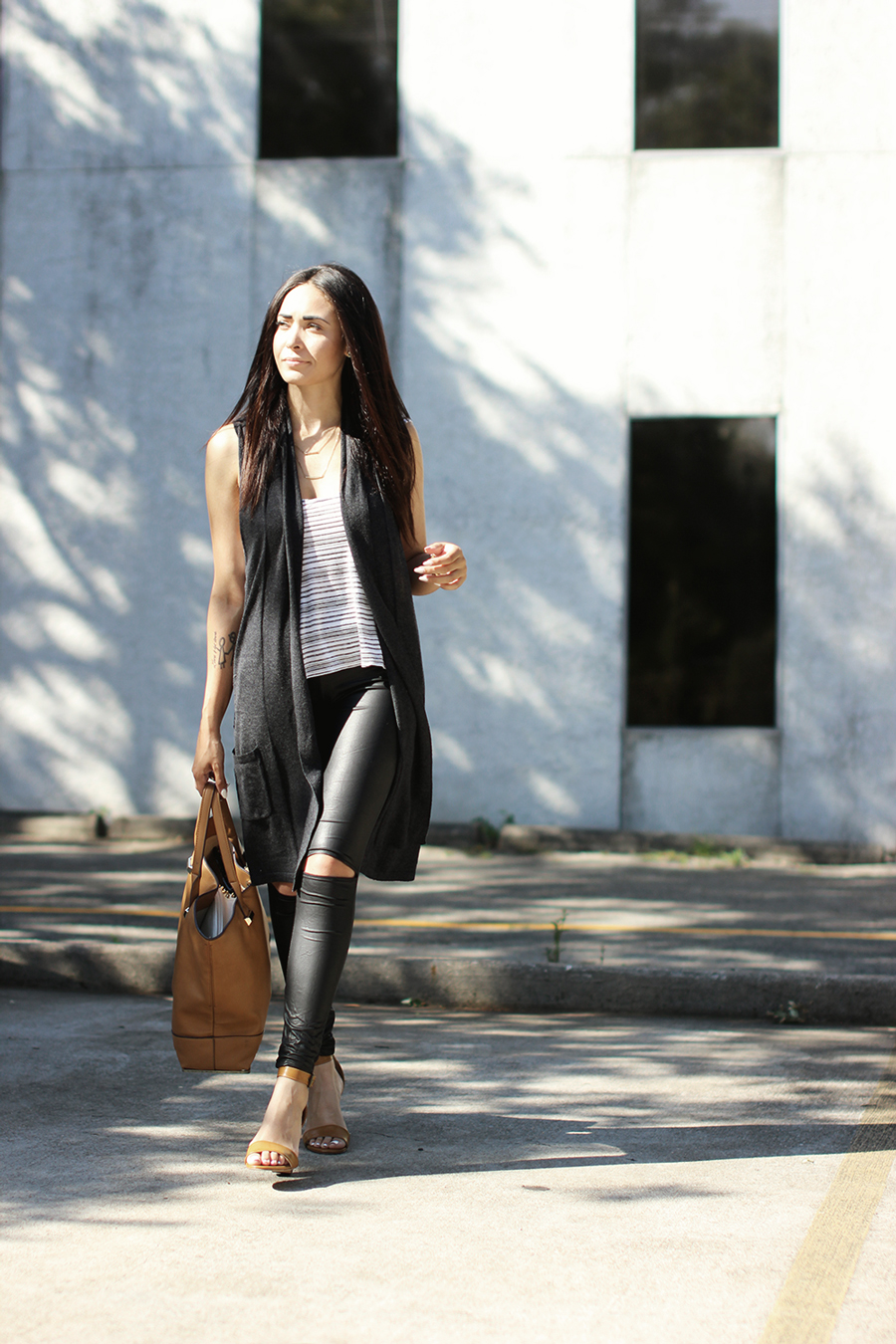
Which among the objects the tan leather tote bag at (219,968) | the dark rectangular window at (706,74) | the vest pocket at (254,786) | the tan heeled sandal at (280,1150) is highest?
the dark rectangular window at (706,74)

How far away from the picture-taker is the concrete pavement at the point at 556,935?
556 cm

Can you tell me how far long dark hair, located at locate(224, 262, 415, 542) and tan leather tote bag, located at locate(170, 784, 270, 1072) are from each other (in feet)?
3.02

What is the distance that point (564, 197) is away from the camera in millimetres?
10109

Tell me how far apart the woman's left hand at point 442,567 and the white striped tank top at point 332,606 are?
0.65 ft

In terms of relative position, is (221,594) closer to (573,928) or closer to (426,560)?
(426,560)

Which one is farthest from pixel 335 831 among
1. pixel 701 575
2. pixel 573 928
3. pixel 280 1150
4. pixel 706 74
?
pixel 706 74

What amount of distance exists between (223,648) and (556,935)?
2.45 meters

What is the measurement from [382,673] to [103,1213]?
4.67ft

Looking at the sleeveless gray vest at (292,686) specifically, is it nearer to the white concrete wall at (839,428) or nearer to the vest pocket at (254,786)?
the vest pocket at (254,786)

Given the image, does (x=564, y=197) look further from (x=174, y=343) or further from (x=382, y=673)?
(x=382, y=673)

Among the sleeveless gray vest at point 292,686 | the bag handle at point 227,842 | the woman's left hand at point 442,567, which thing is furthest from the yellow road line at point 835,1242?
the woman's left hand at point 442,567

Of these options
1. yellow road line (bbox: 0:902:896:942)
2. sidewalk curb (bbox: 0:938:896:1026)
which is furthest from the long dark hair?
yellow road line (bbox: 0:902:896:942)

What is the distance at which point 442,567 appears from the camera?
150 inches

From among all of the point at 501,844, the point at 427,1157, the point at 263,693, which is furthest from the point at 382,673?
the point at 501,844
